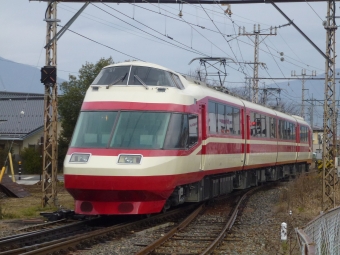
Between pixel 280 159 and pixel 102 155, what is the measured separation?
1603 cm

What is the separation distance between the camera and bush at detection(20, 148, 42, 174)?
41.9 m

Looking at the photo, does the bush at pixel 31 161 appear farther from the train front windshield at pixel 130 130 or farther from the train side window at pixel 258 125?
the train front windshield at pixel 130 130

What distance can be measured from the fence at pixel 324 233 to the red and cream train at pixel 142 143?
155 inches

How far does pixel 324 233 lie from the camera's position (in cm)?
894

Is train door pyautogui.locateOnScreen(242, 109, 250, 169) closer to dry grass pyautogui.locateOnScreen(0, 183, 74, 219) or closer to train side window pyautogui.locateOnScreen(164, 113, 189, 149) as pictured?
dry grass pyautogui.locateOnScreen(0, 183, 74, 219)

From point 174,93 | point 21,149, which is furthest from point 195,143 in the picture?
point 21,149

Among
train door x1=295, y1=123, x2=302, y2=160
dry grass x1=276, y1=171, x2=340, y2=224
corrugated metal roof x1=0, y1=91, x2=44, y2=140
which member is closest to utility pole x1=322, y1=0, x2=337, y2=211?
dry grass x1=276, y1=171, x2=340, y2=224

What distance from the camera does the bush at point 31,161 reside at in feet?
137

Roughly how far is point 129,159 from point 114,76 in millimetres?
2624

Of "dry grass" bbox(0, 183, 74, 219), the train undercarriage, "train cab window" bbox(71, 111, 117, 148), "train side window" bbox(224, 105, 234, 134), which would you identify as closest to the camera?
"train cab window" bbox(71, 111, 117, 148)

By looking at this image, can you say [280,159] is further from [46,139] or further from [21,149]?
[21,149]

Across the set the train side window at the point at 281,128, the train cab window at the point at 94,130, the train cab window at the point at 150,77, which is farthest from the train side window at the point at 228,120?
the train side window at the point at 281,128

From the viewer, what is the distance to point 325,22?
60.7 feet

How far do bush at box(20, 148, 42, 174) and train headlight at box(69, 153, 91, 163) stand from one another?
29057 mm
